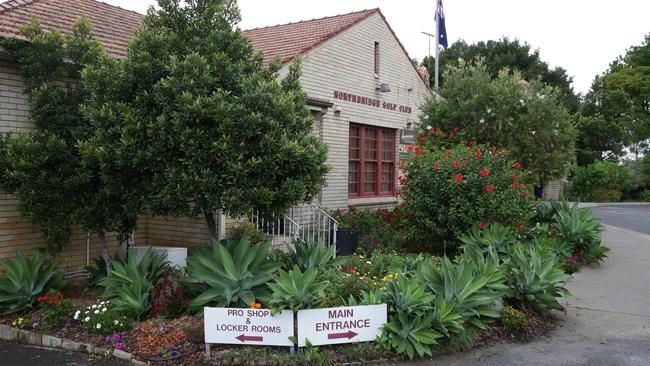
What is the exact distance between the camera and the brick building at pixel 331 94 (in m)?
7.94

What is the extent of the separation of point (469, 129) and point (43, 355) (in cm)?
965

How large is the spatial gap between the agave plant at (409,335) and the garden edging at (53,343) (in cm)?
242

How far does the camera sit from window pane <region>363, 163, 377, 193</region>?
15.3 meters

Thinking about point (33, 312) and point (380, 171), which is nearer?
point (33, 312)

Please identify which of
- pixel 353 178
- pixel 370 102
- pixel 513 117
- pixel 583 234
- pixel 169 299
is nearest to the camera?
pixel 169 299

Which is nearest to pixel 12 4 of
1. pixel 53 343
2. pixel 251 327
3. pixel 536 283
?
pixel 53 343

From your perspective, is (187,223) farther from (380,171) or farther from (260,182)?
(380,171)

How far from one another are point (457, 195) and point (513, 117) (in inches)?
141

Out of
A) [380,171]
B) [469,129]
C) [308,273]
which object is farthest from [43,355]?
[380,171]

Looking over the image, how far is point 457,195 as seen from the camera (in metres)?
9.62

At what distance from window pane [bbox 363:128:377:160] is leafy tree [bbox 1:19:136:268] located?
872 centimetres

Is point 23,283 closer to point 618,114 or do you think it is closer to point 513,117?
point 513,117

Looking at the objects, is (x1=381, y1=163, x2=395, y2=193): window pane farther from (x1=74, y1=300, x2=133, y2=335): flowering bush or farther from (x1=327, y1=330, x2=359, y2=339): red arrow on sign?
(x1=74, y1=300, x2=133, y2=335): flowering bush

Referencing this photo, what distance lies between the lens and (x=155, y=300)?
20.8 ft
